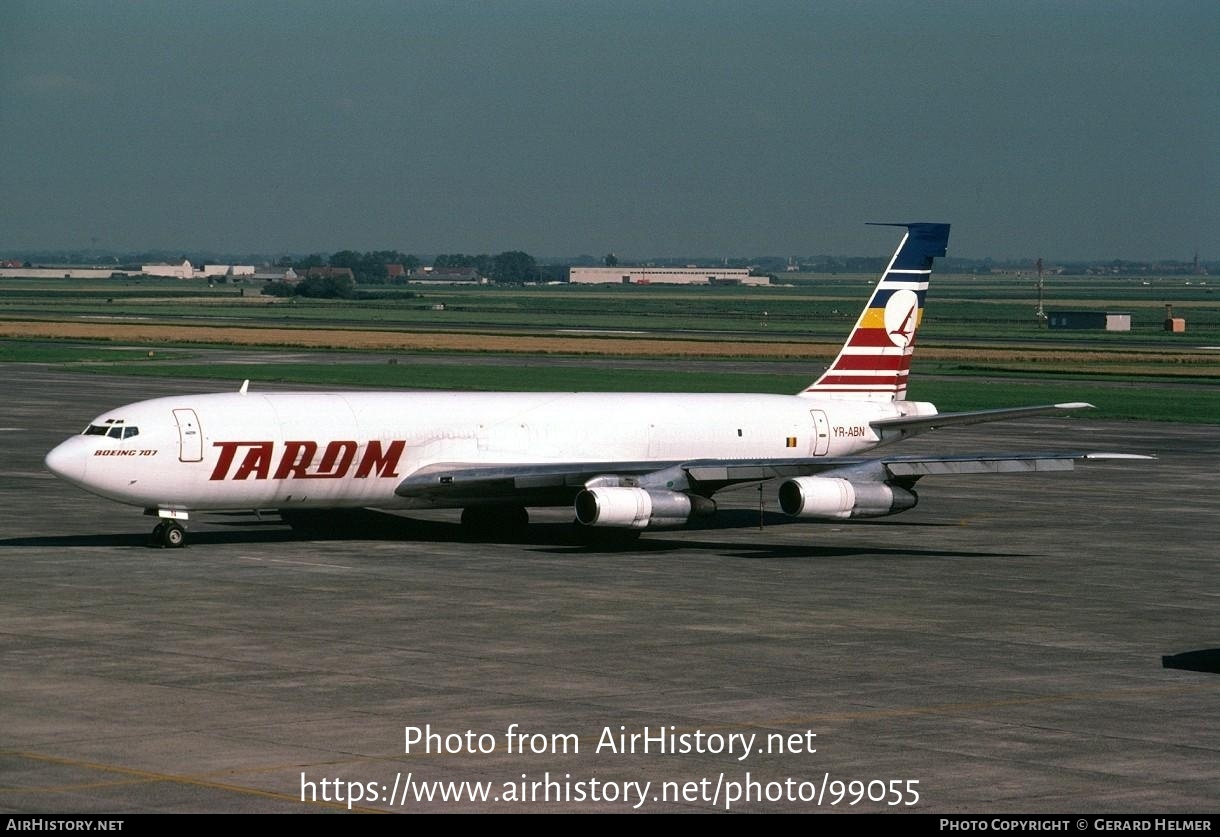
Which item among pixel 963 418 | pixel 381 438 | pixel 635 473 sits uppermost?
pixel 963 418

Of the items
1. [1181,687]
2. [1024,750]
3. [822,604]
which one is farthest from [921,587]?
[1024,750]

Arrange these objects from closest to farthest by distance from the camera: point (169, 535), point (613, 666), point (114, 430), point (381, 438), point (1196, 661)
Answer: point (613, 666) < point (1196, 661) < point (114, 430) < point (169, 535) < point (381, 438)

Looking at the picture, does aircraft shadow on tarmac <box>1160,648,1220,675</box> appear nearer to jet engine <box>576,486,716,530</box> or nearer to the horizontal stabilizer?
the horizontal stabilizer

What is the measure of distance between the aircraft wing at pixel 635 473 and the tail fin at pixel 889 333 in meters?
8.35

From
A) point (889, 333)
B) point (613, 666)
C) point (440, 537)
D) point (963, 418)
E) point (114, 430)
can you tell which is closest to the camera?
point (613, 666)

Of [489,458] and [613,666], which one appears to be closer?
[613,666]

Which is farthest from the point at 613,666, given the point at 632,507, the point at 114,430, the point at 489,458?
the point at 489,458

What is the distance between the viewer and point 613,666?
32.2 metres

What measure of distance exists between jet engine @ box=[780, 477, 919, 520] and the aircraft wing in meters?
0.40

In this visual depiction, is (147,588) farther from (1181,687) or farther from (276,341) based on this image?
(276,341)

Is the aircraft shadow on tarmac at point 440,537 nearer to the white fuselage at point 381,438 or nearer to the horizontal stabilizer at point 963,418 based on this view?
the white fuselage at point 381,438

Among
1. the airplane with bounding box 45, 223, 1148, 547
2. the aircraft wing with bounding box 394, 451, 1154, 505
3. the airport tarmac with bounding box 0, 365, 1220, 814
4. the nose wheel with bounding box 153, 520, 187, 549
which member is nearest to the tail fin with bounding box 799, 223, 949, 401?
the airplane with bounding box 45, 223, 1148, 547

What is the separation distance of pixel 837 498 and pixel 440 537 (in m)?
10.9

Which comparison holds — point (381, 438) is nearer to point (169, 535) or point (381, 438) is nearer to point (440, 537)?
point (440, 537)
